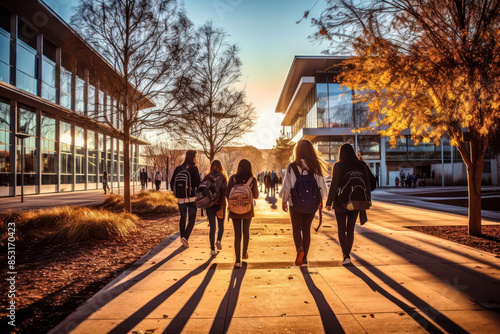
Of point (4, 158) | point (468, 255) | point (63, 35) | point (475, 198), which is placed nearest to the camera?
point (468, 255)

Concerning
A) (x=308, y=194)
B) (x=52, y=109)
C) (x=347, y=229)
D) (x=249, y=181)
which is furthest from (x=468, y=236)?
(x=52, y=109)

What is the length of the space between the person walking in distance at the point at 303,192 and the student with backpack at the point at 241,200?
57cm

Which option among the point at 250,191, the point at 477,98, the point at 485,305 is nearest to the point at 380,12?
the point at 477,98

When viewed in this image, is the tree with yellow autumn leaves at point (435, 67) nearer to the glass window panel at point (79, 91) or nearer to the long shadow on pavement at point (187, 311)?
the long shadow on pavement at point (187, 311)

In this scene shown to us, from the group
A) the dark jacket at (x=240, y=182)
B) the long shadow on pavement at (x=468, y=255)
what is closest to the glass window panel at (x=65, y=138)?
the dark jacket at (x=240, y=182)

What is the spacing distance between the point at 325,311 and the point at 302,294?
0.53 metres

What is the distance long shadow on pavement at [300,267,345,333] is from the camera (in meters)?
3.11

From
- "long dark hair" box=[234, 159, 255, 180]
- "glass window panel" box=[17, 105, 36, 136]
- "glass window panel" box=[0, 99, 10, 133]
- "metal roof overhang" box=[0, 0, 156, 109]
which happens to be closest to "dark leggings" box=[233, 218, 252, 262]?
"long dark hair" box=[234, 159, 255, 180]

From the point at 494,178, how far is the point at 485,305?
4785 centimetres

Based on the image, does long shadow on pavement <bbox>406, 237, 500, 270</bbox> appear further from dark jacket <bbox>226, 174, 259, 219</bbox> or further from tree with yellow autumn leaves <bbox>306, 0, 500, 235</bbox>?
dark jacket <bbox>226, 174, 259, 219</bbox>

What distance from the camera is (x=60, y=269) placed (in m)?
5.28

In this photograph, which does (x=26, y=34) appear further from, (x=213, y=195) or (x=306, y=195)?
(x=306, y=195)

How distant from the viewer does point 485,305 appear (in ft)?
11.8

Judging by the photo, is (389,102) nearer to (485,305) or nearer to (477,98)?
(477,98)
